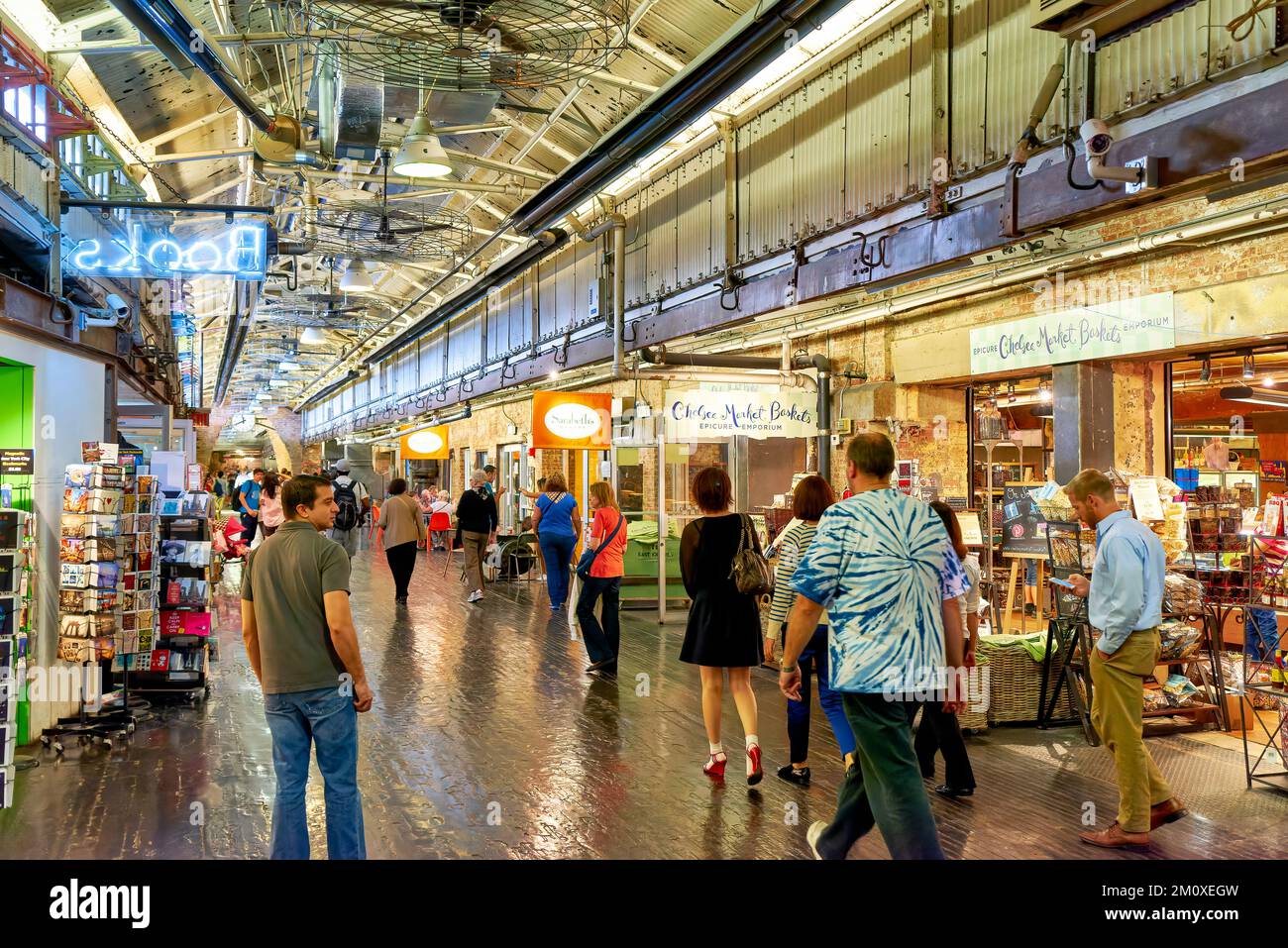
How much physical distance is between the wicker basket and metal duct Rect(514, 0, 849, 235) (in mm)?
4002

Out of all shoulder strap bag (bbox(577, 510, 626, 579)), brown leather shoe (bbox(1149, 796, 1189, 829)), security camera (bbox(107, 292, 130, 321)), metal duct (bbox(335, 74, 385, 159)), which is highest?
metal duct (bbox(335, 74, 385, 159))

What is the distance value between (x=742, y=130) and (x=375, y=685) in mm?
6207

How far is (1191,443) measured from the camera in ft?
36.8

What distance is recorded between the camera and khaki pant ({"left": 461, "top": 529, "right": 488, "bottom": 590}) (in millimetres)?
13609

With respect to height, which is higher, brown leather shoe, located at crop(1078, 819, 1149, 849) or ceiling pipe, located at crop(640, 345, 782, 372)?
ceiling pipe, located at crop(640, 345, 782, 372)

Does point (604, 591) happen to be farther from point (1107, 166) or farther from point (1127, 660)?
point (1107, 166)

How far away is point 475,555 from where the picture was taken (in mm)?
13672

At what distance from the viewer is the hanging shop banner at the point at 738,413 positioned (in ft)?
32.8

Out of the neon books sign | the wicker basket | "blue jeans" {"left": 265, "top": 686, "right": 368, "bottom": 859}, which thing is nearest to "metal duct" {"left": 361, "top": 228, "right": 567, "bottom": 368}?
the neon books sign

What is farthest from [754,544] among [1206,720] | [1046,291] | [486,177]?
[486,177]

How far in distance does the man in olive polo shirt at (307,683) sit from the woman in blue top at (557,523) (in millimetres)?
7313

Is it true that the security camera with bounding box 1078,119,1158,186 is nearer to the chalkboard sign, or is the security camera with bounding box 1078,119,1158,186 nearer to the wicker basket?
the wicker basket

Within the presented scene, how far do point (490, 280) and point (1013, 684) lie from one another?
10.6 m
